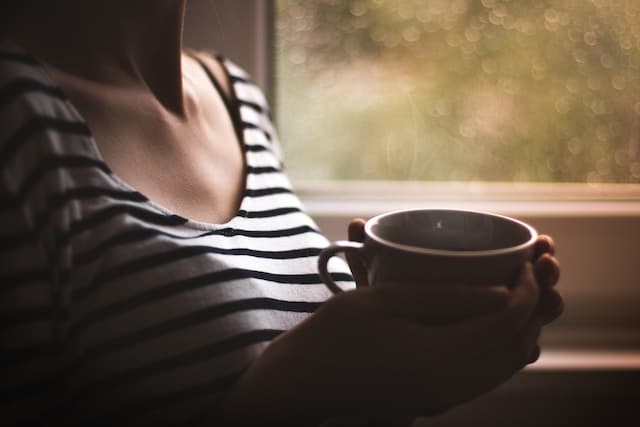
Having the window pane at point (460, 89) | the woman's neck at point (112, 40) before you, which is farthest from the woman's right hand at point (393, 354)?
the window pane at point (460, 89)

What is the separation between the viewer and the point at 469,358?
0.39 metres

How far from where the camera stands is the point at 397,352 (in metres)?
0.39

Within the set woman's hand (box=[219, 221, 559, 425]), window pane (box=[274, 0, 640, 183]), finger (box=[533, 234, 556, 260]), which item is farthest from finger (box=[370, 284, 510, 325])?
window pane (box=[274, 0, 640, 183])

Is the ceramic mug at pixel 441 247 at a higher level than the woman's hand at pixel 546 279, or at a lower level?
higher

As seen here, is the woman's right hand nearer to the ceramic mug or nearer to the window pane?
the ceramic mug

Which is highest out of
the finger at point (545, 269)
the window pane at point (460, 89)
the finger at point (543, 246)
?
the window pane at point (460, 89)

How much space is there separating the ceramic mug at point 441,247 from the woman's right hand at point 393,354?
10mm

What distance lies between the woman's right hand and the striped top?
0.05 metres

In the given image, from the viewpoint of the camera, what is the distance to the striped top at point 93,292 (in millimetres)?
406

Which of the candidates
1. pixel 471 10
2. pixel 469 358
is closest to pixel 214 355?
pixel 469 358

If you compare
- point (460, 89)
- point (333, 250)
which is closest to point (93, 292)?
point (333, 250)

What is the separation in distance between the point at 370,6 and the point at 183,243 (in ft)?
1.69

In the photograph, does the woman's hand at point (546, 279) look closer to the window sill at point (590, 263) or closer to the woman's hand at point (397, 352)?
the woman's hand at point (397, 352)

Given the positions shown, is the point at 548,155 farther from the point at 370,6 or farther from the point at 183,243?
the point at 183,243
